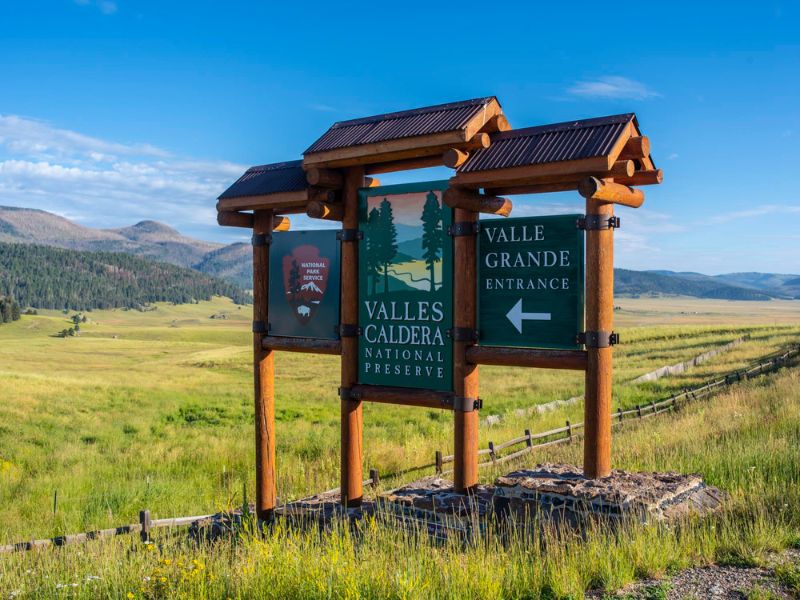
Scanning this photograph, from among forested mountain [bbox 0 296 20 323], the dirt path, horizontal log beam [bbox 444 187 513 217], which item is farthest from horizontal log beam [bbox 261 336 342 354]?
forested mountain [bbox 0 296 20 323]

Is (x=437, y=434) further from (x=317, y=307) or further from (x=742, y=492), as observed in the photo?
(x=742, y=492)

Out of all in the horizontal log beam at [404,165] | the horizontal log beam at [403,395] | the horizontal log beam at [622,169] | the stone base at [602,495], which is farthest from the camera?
the horizontal log beam at [404,165]

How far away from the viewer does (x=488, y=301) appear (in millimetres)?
7762

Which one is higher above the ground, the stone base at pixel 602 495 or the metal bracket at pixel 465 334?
the metal bracket at pixel 465 334

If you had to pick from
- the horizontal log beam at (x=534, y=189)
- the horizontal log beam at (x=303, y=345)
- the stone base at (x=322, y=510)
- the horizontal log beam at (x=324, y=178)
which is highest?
the horizontal log beam at (x=324, y=178)

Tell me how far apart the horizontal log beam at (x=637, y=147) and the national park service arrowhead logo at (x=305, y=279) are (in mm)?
3886

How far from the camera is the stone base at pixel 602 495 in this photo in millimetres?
6520

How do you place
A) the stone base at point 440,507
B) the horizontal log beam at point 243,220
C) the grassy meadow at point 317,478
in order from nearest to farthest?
the grassy meadow at point 317,478
the stone base at point 440,507
the horizontal log beam at point 243,220

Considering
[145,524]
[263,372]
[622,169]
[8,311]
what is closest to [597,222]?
[622,169]

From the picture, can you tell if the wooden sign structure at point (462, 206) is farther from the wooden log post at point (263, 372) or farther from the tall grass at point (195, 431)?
the tall grass at point (195, 431)

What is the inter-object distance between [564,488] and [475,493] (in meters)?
1.28

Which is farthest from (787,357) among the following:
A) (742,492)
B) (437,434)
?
(742,492)

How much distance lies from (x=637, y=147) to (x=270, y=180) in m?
4.91

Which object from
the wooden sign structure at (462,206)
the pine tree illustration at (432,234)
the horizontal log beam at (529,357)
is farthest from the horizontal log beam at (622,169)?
the pine tree illustration at (432,234)
